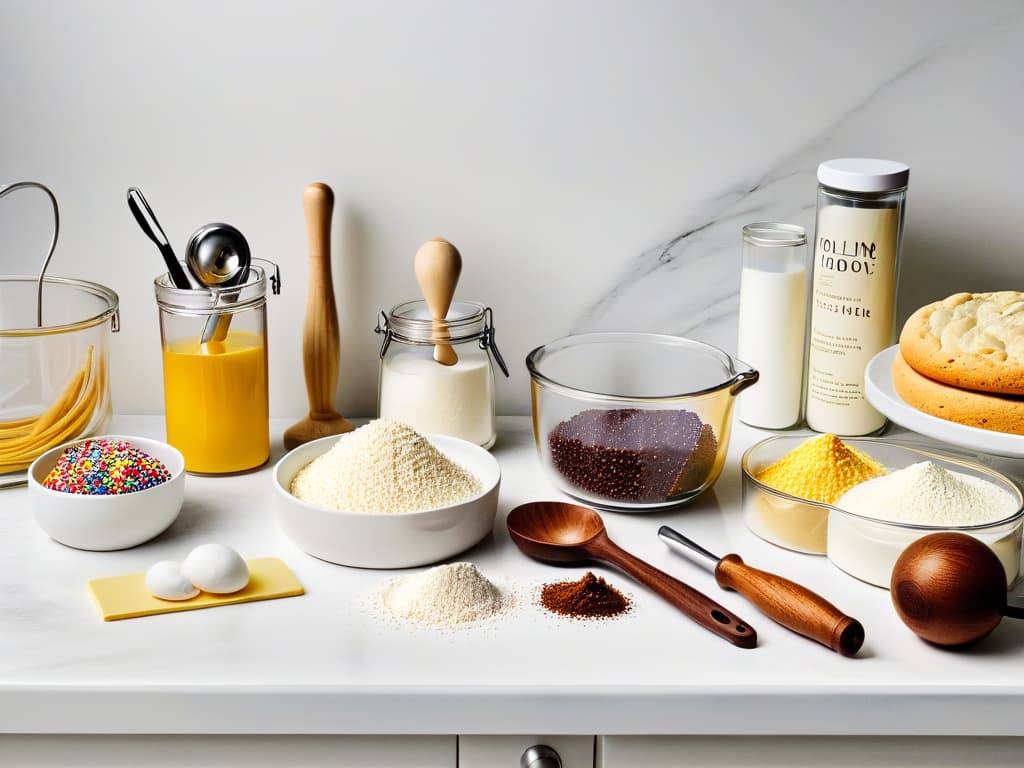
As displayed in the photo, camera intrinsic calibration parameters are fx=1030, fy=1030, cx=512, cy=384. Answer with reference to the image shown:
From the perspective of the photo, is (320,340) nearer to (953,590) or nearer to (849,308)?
(849,308)

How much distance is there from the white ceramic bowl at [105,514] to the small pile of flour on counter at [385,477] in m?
0.12

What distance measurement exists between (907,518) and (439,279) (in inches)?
20.7

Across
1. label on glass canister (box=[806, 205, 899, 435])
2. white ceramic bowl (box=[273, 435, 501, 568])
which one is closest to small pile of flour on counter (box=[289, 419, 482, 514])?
white ceramic bowl (box=[273, 435, 501, 568])

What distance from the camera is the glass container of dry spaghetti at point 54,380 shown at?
3.44ft

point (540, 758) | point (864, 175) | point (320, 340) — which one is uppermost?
point (864, 175)

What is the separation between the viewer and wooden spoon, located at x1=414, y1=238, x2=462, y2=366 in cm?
110

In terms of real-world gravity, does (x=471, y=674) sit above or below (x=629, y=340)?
below

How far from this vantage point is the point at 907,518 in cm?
86

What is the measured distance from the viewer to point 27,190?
1.19 metres

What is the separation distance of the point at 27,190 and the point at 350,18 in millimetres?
423

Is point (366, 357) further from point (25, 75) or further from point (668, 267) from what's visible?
point (25, 75)

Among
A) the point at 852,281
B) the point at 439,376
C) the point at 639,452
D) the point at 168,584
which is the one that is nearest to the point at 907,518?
the point at 639,452

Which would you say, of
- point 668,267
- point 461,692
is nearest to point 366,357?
point 668,267

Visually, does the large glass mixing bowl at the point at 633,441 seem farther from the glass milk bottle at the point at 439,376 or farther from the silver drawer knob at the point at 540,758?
the silver drawer knob at the point at 540,758
